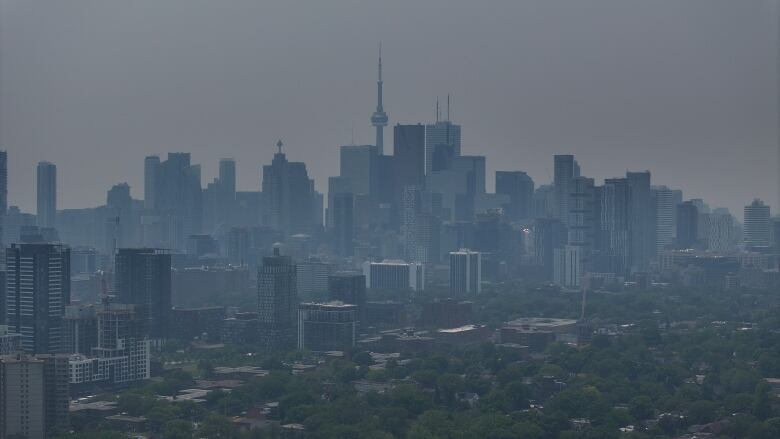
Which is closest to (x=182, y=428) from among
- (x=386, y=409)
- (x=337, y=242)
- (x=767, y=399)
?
(x=386, y=409)

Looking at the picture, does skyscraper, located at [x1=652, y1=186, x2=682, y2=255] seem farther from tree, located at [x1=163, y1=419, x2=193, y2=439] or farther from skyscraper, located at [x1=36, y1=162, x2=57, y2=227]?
tree, located at [x1=163, y1=419, x2=193, y2=439]

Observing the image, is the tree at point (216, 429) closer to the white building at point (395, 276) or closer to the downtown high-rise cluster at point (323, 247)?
the downtown high-rise cluster at point (323, 247)

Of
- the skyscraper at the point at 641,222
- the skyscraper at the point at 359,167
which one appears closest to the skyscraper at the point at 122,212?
the skyscraper at the point at 359,167

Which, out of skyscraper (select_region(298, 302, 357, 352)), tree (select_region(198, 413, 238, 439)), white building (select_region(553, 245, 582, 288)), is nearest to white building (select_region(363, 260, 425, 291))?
white building (select_region(553, 245, 582, 288))

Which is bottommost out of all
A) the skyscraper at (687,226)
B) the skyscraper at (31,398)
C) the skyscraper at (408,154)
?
the skyscraper at (31,398)

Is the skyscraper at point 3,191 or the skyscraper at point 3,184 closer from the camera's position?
the skyscraper at point 3,184
